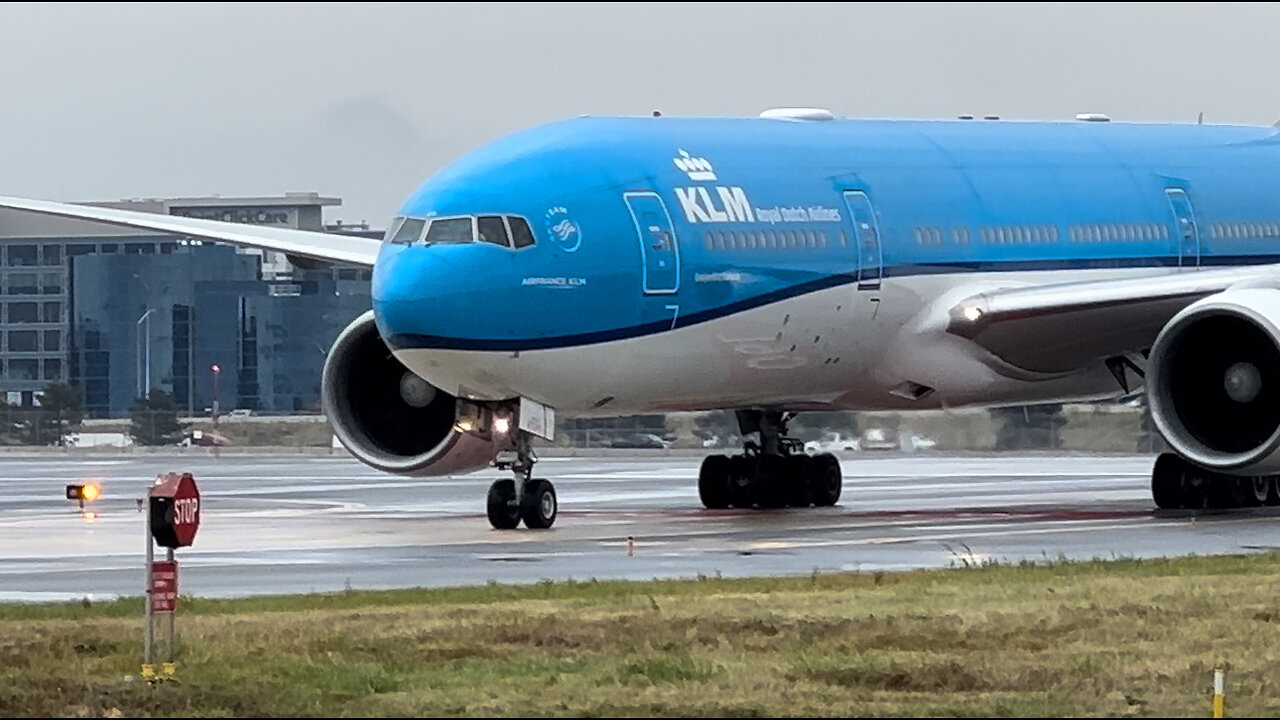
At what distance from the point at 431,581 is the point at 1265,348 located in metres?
11.7

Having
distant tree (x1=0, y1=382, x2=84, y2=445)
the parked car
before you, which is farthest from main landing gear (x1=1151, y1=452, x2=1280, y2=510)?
distant tree (x1=0, y1=382, x2=84, y2=445)

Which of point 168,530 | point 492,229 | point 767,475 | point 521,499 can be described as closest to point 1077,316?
point 767,475

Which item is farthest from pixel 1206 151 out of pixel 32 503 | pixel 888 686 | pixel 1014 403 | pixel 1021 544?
pixel 888 686

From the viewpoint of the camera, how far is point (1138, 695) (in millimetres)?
13039

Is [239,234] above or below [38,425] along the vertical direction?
above

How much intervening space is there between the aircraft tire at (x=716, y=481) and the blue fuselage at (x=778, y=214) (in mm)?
3561

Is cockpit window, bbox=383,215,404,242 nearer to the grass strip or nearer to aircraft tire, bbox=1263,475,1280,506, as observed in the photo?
the grass strip

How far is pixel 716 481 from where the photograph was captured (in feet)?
105

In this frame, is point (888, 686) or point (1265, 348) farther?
point (1265, 348)

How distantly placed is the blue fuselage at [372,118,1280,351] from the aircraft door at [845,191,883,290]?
0.02 meters

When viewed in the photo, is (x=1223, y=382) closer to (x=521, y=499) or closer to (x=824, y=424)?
(x=521, y=499)

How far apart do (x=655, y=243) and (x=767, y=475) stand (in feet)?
18.3

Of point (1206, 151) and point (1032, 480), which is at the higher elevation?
point (1206, 151)

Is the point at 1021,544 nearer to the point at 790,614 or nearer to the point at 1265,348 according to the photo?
the point at 1265,348
